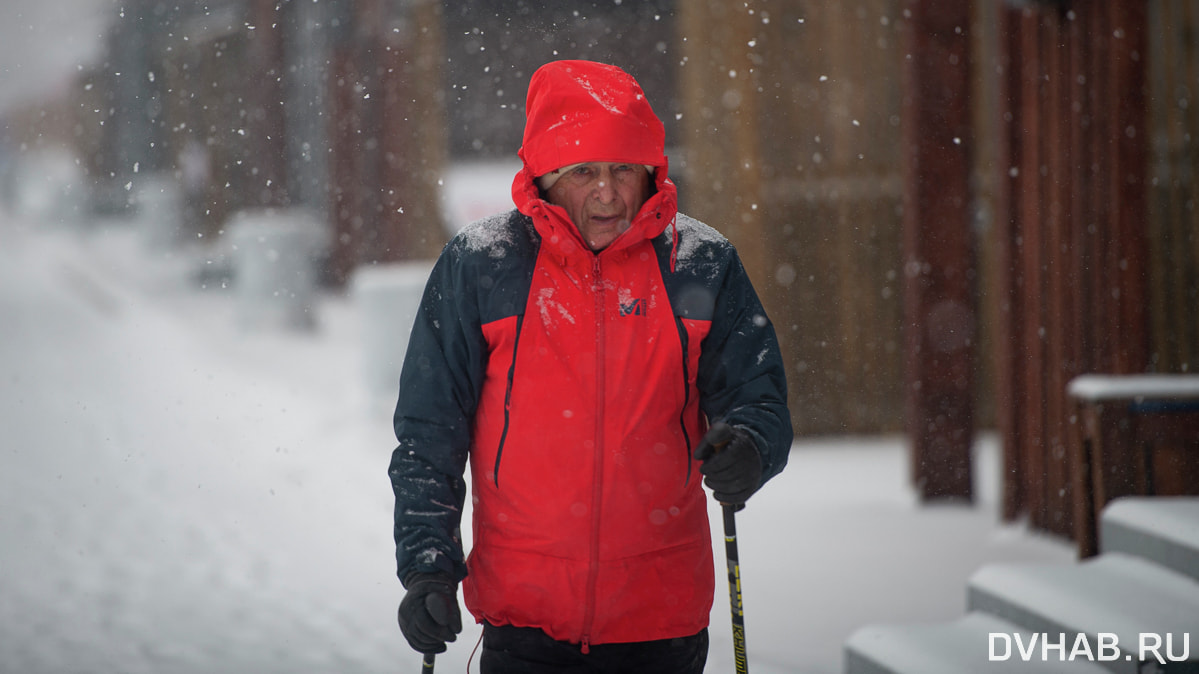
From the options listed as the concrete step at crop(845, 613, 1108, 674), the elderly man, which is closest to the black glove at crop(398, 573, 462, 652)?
the elderly man

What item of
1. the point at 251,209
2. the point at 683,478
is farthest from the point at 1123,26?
the point at 251,209

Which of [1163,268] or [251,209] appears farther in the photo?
[251,209]

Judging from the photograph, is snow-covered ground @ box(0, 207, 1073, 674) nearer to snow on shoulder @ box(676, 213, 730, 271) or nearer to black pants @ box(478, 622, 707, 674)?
black pants @ box(478, 622, 707, 674)

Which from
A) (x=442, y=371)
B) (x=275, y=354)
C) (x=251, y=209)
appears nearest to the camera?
(x=442, y=371)

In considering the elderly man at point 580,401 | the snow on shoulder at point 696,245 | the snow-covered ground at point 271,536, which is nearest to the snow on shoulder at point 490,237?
the elderly man at point 580,401

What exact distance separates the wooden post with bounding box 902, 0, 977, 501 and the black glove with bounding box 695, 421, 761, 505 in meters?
4.17

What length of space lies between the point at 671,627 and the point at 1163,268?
16.4 ft

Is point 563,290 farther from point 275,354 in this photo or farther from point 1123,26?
point 275,354

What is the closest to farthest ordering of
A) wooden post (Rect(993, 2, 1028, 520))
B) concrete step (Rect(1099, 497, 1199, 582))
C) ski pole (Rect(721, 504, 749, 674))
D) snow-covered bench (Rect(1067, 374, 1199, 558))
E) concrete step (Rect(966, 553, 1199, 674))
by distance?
ski pole (Rect(721, 504, 749, 674)) < concrete step (Rect(966, 553, 1199, 674)) < concrete step (Rect(1099, 497, 1199, 582)) < snow-covered bench (Rect(1067, 374, 1199, 558)) < wooden post (Rect(993, 2, 1028, 520))

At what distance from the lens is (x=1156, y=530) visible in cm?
386

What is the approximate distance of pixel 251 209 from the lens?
16297 mm

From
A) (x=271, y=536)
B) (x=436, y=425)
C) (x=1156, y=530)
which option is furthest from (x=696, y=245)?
(x=271, y=536)

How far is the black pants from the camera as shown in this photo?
2.19 metres

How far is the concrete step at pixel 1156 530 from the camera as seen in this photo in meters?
3.71
